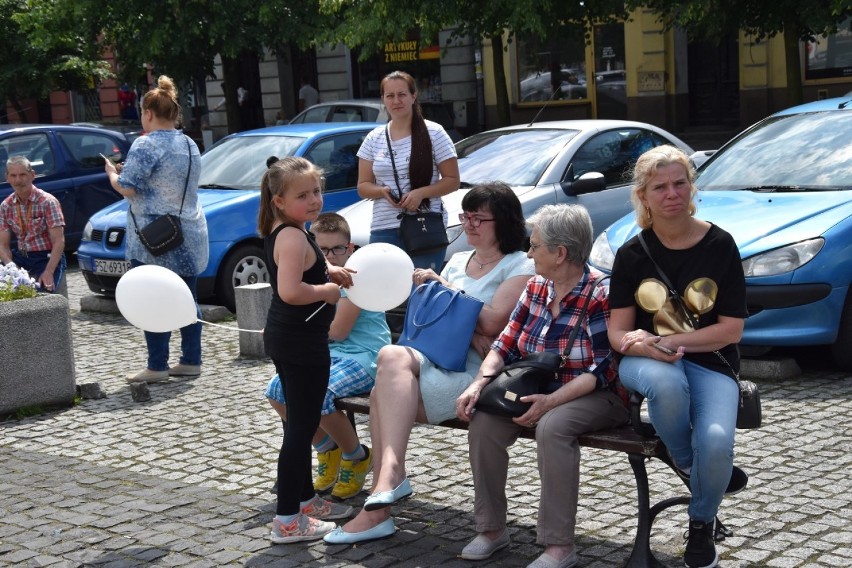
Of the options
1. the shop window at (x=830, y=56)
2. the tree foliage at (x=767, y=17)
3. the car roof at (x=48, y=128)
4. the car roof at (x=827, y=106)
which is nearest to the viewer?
the car roof at (x=827, y=106)

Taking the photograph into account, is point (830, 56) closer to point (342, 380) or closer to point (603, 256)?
point (603, 256)

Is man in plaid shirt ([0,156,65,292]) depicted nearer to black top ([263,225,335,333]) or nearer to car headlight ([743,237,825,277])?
black top ([263,225,335,333])

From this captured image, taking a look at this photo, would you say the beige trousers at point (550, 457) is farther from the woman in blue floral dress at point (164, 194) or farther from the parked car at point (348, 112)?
the parked car at point (348, 112)

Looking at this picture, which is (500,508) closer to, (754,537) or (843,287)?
(754,537)

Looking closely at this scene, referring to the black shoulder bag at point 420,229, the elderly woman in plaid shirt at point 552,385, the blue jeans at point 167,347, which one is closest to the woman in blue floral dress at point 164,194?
the blue jeans at point 167,347

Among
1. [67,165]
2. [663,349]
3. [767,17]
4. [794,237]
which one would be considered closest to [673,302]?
[663,349]

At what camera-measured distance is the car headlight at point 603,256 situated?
8.04 metres

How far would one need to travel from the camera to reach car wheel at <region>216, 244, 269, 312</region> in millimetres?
10578

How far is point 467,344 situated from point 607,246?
3203mm

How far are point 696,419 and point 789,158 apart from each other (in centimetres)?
437

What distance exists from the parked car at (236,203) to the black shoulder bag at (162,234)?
227 centimetres

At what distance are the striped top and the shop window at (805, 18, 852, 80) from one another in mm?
16781

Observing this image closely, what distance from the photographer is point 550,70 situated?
26766 mm

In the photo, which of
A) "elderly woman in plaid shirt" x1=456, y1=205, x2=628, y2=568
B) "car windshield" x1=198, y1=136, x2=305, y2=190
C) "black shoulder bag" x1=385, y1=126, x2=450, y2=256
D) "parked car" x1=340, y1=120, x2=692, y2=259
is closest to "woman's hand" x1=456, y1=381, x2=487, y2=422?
"elderly woman in plaid shirt" x1=456, y1=205, x2=628, y2=568
